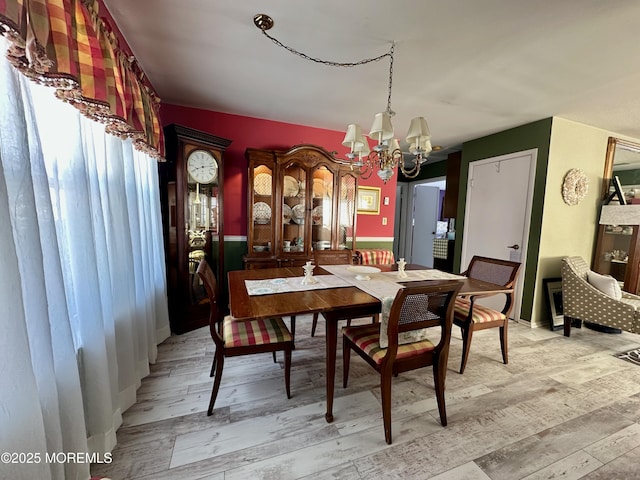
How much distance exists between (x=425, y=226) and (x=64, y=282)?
5.74 metres

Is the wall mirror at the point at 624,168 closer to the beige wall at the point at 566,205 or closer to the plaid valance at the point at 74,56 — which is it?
the beige wall at the point at 566,205

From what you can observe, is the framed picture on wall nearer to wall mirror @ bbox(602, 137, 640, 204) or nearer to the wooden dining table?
wall mirror @ bbox(602, 137, 640, 204)

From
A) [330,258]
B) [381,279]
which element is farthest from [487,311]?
[330,258]

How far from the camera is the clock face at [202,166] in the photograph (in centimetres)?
259

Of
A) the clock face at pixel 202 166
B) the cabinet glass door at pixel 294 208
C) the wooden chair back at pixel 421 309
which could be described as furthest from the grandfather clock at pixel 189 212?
the wooden chair back at pixel 421 309

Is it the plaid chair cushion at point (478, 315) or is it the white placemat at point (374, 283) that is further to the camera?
the plaid chair cushion at point (478, 315)

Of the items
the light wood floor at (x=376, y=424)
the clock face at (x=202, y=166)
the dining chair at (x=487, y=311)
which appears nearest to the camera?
the light wood floor at (x=376, y=424)

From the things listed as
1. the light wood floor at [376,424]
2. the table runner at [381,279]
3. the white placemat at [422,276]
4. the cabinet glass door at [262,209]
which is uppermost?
the cabinet glass door at [262,209]

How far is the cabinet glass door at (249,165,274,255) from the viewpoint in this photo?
3.02 m

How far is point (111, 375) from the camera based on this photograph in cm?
142

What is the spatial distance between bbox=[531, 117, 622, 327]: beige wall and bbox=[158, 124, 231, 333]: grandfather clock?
3756 millimetres

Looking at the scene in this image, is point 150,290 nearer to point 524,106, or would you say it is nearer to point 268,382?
point 268,382

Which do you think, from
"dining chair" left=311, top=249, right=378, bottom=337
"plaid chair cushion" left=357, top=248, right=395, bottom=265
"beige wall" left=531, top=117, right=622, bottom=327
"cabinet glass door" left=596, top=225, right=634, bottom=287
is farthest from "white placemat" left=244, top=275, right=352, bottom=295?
"cabinet glass door" left=596, top=225, right=634, bottom=287

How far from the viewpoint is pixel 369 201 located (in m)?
3.91
